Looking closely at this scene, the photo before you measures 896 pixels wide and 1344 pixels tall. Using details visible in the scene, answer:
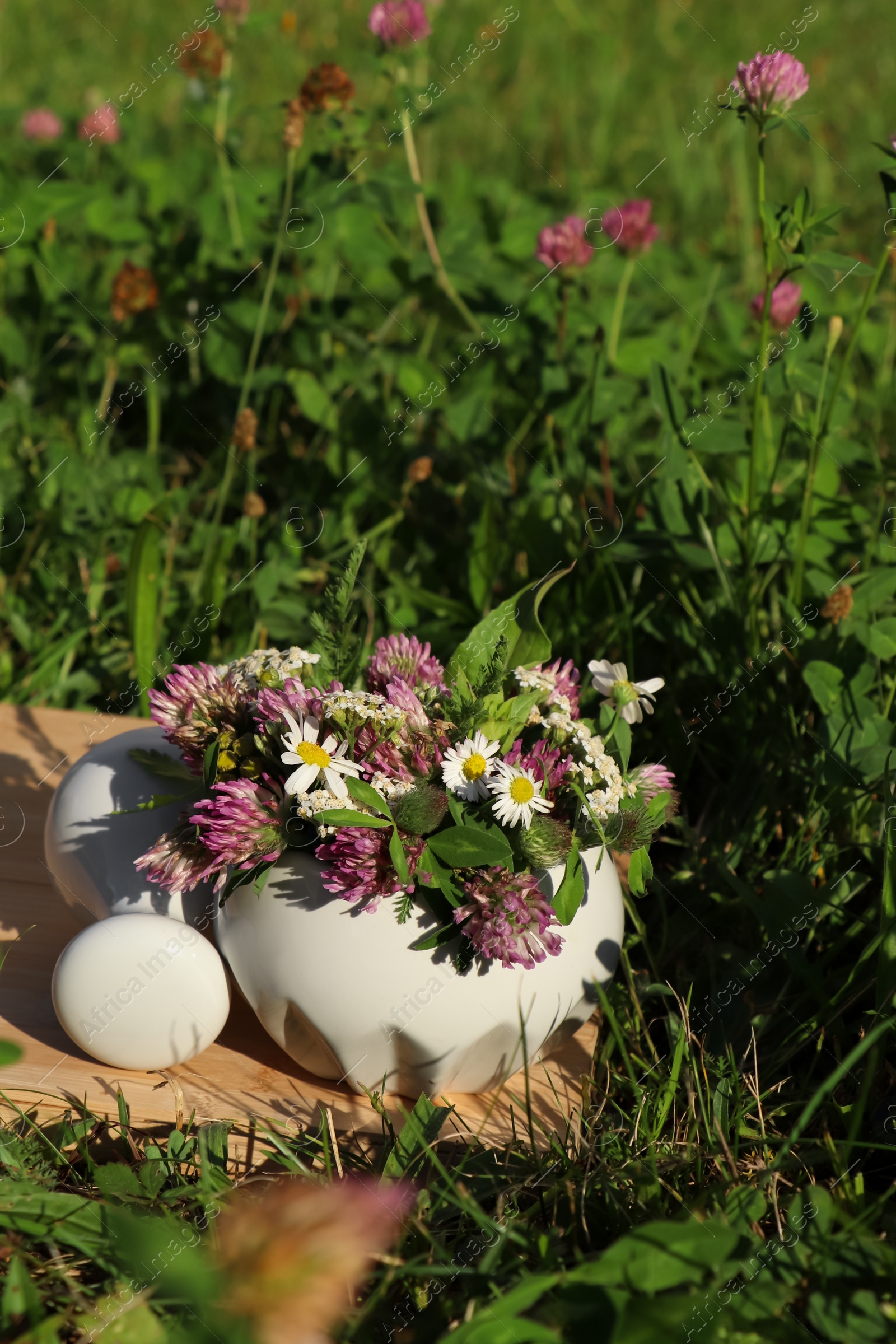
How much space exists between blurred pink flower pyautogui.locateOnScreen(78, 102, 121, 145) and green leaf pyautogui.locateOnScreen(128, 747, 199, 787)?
1.79 metres

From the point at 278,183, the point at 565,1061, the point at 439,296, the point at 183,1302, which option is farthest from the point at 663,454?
the point at 183,1302

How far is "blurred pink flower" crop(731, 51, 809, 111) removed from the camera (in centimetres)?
130

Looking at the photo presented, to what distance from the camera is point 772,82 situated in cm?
130

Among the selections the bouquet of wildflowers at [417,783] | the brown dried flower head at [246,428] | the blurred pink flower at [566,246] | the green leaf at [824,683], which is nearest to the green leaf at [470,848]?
the bouquet of wildflowers at [417,783]

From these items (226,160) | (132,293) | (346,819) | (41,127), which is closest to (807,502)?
(346,819)

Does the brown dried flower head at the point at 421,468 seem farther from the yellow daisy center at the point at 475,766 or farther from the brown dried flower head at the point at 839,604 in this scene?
the yellow daisy center at the point at 475,766

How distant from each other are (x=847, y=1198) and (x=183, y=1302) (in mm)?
620

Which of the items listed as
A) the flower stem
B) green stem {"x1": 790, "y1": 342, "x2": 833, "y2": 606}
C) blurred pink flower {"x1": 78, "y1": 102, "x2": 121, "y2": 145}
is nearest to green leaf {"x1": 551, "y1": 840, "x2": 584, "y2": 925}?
green stem {"x1": 790, "y1": 342, "x2": 833, "y2": 606}

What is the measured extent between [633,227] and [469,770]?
4.38ft

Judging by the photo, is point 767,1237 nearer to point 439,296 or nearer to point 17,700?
point 17,700

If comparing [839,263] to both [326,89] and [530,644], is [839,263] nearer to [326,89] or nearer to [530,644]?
[530,644]

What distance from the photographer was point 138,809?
1.19m

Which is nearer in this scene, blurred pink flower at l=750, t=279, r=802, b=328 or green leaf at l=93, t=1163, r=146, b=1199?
green leaf at l=93, t=1163, r=146, b=1199

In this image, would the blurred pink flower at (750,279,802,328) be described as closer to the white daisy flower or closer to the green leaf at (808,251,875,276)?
the green leaf at (808,251,875,276)
